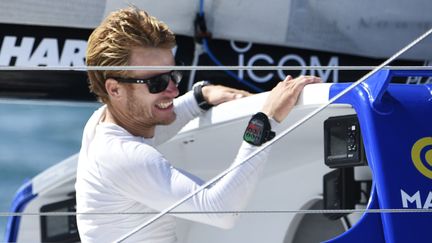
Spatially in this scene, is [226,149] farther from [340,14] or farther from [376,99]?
[340,14]

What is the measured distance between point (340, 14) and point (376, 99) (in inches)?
51.3

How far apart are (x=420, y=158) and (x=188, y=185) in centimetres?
40

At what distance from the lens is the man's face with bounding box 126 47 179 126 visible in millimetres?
1978

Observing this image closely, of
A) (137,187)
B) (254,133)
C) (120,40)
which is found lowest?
(137,187)

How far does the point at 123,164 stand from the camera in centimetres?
191

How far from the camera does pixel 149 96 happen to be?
6.57 ft

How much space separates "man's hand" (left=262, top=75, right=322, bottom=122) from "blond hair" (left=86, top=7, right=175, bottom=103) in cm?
22

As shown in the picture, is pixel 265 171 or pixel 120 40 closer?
pixel 120 40

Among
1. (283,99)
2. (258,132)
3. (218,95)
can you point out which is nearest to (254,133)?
(258,132)

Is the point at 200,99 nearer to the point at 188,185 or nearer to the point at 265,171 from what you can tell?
the point at 265,171

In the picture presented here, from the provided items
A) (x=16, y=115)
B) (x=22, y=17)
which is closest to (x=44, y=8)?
(x=22, y=17)

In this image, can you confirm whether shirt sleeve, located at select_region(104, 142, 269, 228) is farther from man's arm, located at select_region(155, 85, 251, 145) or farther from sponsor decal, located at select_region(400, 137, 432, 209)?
man's arm, located at select_region(155, 85, 251, 145)

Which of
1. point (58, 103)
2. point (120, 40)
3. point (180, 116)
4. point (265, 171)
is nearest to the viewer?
point (120, 40)

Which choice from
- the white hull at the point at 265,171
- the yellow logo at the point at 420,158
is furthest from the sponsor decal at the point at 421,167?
the white hull at the point at 265,171
